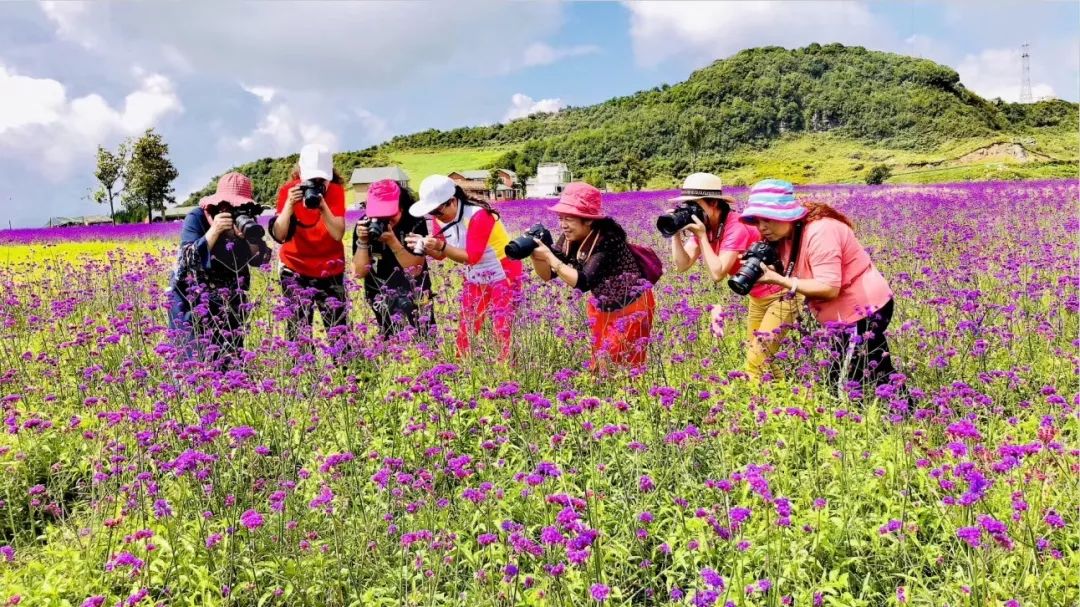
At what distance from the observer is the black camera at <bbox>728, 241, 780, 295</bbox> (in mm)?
3291

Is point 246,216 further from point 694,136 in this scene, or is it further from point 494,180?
point 494,180

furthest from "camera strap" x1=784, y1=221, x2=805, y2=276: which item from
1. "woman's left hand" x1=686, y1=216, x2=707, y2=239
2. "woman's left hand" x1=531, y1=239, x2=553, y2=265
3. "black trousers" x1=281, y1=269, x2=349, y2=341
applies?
"black trousers" x1=281, y1=269, x2=349, y2=341

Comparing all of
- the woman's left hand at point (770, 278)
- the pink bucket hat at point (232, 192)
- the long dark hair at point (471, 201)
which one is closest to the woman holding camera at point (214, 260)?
the pink bucket hat at point (232, 192)

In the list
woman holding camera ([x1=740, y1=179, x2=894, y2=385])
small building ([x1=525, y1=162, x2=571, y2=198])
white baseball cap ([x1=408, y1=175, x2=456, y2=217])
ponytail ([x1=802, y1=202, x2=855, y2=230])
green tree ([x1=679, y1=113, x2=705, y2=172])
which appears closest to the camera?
woman holding camera ([x1=740, y1=179, x2=894, y2=385])

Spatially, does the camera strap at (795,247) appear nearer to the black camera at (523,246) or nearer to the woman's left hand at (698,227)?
the woman's left hand at (698,227)

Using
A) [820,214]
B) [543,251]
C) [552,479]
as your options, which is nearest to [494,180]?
[543,251]

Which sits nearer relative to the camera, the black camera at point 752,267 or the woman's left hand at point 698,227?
the black camera at point 752,267

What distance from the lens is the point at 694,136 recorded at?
70.7 metres

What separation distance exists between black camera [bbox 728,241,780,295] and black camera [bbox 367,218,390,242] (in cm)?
208

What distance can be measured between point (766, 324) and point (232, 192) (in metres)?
3.30

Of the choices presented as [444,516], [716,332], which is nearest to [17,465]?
[444,516]

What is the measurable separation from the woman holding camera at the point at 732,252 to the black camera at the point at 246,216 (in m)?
2.47

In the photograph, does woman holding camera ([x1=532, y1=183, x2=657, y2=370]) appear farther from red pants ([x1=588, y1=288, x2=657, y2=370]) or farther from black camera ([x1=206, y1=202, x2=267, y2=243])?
black camera ([x1=206, y1=202, x2=267, y2=243])

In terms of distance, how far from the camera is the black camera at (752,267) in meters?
3.29
